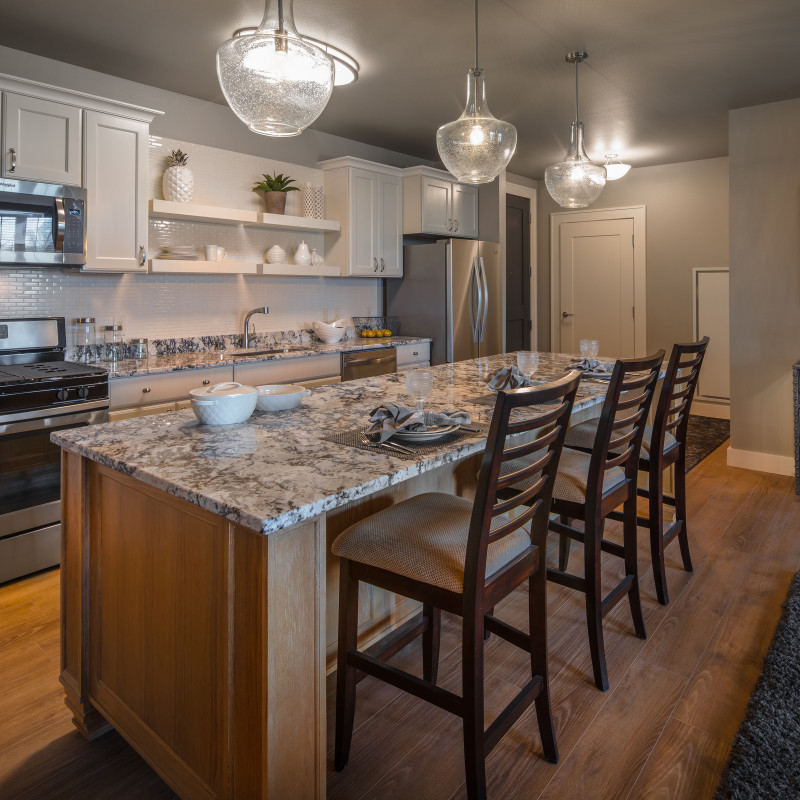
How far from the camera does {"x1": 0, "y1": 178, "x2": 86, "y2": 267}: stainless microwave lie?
9.66 feet

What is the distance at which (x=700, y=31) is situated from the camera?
10.3 ft

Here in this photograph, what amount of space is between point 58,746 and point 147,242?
2.76 m

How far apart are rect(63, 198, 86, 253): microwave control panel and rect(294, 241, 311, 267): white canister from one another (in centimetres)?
167

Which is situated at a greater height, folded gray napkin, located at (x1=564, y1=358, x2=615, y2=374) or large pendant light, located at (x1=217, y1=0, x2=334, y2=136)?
large pendant light, located at (x1=217, y1=0, x2=334, y2=136)

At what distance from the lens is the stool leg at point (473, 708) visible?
1.39 metres

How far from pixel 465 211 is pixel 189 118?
250 cm

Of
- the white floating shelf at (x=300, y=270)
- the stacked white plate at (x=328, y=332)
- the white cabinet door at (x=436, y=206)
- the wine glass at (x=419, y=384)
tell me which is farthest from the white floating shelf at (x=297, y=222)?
the wine glass at (x=419, y=384)

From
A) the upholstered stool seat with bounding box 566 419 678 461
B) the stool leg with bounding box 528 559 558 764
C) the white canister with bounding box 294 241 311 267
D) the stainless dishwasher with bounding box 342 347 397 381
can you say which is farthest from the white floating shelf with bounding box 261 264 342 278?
the stool leg with bounding box 528 559 558 764

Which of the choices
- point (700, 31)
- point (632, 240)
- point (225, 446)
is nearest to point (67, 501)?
point (225, 446)

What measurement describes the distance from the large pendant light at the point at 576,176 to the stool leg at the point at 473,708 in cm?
254

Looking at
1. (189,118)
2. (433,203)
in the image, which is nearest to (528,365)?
(189,118)

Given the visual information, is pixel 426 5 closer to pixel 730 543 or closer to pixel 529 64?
pixel 529 64

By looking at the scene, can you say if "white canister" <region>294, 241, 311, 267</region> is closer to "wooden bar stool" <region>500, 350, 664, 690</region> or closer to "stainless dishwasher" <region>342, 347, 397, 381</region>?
"stainless dishwasher" <region>342, 347, 397, 381</region>

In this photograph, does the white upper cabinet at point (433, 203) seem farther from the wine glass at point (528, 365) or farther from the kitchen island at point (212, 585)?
the kitchen island at point (212, 585)
